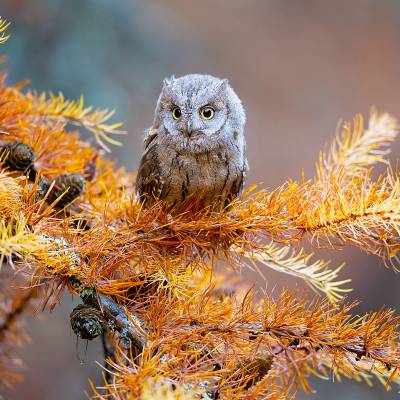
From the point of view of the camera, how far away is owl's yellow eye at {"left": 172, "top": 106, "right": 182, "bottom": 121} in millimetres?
874

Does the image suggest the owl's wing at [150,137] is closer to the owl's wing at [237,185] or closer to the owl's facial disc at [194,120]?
the owl's facial disc at [194,120]

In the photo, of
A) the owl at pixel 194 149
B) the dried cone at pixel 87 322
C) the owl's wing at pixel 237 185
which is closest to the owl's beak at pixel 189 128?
the owl at pixel 194 149

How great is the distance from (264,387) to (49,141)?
1.48ft

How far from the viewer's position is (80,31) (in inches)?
61.1

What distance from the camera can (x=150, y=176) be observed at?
33.4 inches

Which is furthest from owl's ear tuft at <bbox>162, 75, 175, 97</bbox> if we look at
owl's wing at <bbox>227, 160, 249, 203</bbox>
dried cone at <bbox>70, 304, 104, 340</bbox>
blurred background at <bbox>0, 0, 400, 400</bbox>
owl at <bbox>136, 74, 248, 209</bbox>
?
blurred background at <bbox>0, 0, 400, 400</bbox>

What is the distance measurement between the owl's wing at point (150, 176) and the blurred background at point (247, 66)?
28.2 inches

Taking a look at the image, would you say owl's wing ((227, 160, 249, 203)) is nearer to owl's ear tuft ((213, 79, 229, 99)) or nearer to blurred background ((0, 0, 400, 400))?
owl's ear tuft ((213, 79, 229, 99))

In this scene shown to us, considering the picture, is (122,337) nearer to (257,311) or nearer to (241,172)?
(257,311)

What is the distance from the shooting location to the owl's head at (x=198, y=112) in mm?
850

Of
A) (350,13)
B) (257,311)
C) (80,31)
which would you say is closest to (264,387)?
(257,311)

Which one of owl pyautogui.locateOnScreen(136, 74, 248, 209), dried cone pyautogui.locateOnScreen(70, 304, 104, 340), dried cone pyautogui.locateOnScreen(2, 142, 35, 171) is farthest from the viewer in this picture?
owl pyautogui.locateOnScreen(136, 74, 248, 209)

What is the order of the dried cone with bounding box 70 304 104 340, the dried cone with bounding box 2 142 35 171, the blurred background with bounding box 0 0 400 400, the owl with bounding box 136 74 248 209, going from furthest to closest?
the blurred background with bounding box 0 0 400 400
the owl with bounding box 136 74 248 209
the dried cone with bounding box 2 142 35 171
the dried cone with bounding box 70 304 104 340

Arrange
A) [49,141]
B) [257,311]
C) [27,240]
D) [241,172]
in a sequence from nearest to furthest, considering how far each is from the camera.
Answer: [27,240] < [257,311] < [49,141] < [241,172]
